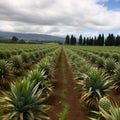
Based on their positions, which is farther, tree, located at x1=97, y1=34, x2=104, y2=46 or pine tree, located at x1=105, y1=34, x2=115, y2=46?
tree, located at x1=97, y1=34, x2=104, y2=46

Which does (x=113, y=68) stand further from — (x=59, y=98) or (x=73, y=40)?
(x=73, y=40)

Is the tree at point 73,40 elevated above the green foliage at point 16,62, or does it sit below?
below


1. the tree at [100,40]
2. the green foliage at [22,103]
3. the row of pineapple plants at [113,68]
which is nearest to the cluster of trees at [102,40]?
the tree at [100,40]

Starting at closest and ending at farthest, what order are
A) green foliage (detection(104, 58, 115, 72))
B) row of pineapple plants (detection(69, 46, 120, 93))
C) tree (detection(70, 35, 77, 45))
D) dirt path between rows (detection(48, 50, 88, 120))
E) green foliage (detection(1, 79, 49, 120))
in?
green foliage (detection(1, 79, 49, 120))
dirt path between rows (detection(48, 50, 88, 120))
row of pineapple plants (detection(69, 46, 120, 93))
green foliage (detection(104, 58, 115, 72))
tree (detection(70, 35, 77, 45))

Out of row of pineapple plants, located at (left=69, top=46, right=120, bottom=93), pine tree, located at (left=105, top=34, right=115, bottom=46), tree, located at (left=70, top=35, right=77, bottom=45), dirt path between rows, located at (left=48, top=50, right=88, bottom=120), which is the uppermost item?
row of pineapple plants, located at (left=69, top=46, right=120, bottom=93)

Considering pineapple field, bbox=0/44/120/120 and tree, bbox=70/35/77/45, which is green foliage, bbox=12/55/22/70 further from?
tree, bbox=70/35/77/45

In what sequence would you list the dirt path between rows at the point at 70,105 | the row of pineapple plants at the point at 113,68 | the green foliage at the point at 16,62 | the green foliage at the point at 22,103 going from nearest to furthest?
the green foliage at the point at 22,103, the dirt path between rows at the point at 70,105, the row of pineapple plants at the point at 113,68, the green foliage at the point at 16,62

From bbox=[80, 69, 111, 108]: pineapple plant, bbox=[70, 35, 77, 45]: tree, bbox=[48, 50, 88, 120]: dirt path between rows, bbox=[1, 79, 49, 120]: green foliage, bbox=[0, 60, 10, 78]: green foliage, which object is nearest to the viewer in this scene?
bbox=[1, 79, 49, 120]: green foliage

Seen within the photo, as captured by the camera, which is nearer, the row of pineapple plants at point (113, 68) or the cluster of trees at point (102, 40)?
the row of pineapple plants at point (113, 68)

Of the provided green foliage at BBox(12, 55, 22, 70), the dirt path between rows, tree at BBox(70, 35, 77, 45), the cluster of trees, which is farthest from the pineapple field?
tree at BBox(70, 35, 77, 45)

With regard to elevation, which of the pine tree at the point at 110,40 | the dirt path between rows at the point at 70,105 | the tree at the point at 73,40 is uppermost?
the dirt path between rows at the point at 70,105

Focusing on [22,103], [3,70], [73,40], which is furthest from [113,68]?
[73,40]

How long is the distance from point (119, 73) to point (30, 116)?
8.24m

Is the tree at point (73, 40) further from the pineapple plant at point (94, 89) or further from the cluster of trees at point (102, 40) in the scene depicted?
the pineapple plant at point (94, 89)
